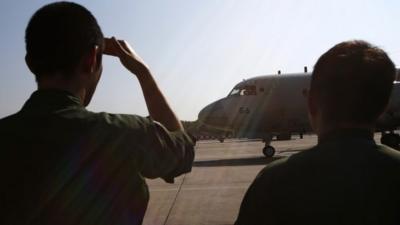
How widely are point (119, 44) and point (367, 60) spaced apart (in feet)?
3.18

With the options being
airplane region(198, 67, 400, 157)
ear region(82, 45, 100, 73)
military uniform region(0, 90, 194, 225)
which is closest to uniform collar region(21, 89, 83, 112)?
military uniform region(0, 90, 194, 225)

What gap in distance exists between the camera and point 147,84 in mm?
1914

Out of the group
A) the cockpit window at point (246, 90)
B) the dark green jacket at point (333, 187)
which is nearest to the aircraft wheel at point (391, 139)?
the cockpit window at point (246, 90)

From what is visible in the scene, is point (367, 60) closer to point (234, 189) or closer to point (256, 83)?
point (234, 189)

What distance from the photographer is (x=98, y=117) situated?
1.66 metres

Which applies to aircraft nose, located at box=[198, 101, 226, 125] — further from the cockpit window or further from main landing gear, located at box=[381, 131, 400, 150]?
main landing gear, located at box=[381, 131, 400, 150]

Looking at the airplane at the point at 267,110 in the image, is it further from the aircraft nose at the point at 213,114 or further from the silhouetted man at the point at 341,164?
the silhouetted man at the point at 341,164

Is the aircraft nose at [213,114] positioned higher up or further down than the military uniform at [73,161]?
further down

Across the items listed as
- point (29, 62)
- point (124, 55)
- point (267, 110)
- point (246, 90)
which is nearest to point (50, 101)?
point (29, 62)

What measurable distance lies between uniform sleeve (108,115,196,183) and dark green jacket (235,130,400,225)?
0.98ft

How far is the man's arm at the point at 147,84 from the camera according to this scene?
6.04ft

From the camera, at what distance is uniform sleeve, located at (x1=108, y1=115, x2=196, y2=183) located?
5.45 feet

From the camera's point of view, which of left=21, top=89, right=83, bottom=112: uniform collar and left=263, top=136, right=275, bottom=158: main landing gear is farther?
left=263, top=136, right=275, bottom=158: main landing gear

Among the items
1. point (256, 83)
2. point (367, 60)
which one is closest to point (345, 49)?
point (367, 60)
